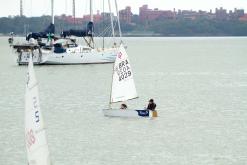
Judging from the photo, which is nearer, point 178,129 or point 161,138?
point 161,138

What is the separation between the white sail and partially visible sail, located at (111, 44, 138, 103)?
27.7 metres

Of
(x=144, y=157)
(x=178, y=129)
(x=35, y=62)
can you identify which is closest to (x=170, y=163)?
(x=144, y=157)

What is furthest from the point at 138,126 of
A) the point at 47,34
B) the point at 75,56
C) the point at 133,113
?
the point at 47,34

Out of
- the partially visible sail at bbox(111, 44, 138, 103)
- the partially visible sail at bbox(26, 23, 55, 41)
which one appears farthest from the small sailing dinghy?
the partially visible sail at bbox(26, 23, 55, 41)

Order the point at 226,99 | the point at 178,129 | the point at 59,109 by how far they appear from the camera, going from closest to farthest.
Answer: the point at 178,129 → the point at 59,109 → the point at 226,99

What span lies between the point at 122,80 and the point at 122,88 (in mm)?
634

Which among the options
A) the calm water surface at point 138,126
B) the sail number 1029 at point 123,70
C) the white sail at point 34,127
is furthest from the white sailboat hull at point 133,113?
the white sail at point 34,127

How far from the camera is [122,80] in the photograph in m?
54.2

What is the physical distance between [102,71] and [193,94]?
110ft

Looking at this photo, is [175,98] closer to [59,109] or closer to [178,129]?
[59,109]

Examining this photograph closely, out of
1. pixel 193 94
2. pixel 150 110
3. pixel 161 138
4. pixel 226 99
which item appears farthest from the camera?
pixel 193 94

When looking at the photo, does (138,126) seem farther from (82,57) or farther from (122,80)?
(82,57)

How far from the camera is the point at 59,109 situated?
6059 centimetres

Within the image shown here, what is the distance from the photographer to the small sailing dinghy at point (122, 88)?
172ft
